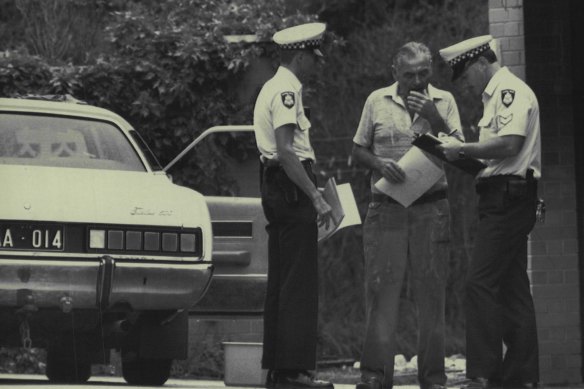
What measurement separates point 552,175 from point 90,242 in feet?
12.0

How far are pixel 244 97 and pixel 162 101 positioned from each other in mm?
755

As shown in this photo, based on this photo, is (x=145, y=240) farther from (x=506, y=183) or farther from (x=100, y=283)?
(x=506, y=183)

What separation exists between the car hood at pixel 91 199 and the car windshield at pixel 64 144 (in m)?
0.25

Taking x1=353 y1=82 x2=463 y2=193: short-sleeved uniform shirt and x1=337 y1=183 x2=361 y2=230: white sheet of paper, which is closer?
x1=337 y1=183 x2=361 y2=230: white sheet of paper

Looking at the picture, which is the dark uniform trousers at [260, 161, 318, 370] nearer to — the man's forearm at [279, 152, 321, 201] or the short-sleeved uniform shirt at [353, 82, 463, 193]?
the man's forearm at [279, 152, 321, 201]

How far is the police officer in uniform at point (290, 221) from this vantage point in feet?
25.8

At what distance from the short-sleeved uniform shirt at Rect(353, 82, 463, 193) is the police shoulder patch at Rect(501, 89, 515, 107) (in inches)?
15.8

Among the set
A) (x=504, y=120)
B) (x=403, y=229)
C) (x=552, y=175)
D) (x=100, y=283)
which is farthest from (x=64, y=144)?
(x=552, y=175)

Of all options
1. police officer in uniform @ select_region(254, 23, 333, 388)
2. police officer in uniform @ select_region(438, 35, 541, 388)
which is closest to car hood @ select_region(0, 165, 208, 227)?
police officer in uniform @ select_region(254, 23, 333, 388)

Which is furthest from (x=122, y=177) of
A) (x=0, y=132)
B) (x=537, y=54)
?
(x=537, y=54)

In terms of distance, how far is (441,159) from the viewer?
8180mm

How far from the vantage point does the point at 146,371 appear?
9898 millimetres

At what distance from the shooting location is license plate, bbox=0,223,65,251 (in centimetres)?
839

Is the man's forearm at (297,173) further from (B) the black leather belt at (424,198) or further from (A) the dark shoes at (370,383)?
(A) the dark shoes at (370,383)
